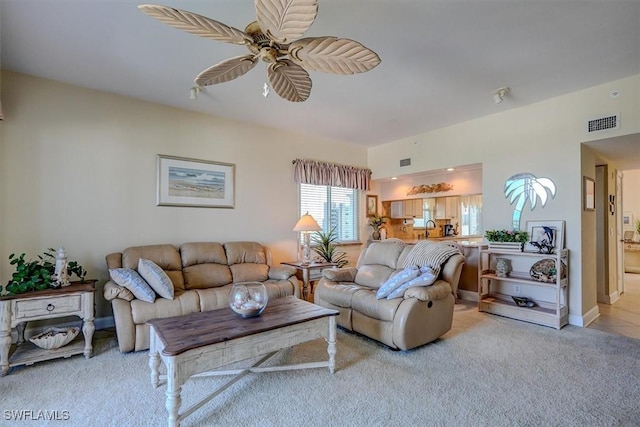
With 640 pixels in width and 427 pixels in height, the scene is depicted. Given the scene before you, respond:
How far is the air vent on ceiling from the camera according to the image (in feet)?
11.5

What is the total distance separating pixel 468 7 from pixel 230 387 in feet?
10.8

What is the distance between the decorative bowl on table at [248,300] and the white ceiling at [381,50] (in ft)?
6.95

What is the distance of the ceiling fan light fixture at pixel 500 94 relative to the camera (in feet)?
12.1

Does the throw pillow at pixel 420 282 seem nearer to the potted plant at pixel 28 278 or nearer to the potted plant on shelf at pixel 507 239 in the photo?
the potted plant on shelf at pixel 507 239

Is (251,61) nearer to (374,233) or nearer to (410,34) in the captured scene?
(410,34)

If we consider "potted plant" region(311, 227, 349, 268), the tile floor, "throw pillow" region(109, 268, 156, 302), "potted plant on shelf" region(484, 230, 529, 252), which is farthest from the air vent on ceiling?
"throw pillow" region(109, 268, 156, 302)

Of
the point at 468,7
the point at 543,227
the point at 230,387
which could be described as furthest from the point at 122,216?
the point at 543,227

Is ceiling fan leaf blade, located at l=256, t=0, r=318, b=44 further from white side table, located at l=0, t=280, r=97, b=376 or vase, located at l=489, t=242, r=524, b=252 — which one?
vase, located at l=489, t=242, r=524, b=252

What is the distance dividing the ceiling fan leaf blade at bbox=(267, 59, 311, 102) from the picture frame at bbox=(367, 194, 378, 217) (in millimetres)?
4146

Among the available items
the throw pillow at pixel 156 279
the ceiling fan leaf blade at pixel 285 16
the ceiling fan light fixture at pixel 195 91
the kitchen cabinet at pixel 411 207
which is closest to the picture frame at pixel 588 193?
the kitchen cabinet at pixel 411 207

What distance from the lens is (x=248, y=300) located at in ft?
8.14

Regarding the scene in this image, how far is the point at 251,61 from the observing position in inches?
86.1

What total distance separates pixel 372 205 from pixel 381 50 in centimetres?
404

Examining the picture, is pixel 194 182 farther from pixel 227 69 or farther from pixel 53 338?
pixel 227 69
